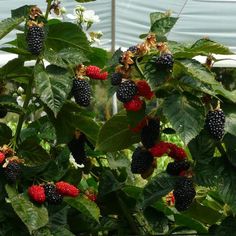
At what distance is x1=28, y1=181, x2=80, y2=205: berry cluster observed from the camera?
1545 millimetres

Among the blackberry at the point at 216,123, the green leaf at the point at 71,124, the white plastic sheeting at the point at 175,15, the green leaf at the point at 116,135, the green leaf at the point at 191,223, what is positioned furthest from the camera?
the white plastic sheeting at the point at 175,15

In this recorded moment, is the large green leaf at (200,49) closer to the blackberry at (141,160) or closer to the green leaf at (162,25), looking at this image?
the green leaf at (162,25)

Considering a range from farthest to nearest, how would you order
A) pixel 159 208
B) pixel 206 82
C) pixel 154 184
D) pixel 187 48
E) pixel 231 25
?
pixel 231 25
pixel 159 208
pixel 154 184
pixel 187 48
pixel 206 82

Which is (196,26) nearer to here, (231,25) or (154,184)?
(231,25)

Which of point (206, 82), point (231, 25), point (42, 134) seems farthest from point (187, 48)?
point (231, 25)

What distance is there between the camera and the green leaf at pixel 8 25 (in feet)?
5.16

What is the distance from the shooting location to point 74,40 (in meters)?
1.69

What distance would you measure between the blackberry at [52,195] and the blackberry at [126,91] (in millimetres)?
279

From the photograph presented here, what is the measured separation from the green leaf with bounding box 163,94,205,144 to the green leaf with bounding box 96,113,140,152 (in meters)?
0.20

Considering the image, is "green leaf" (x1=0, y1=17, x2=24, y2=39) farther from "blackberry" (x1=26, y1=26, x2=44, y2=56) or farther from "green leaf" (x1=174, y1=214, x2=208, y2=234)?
"green leaf" (x1=174, y1=214, x2=208, y2=234)

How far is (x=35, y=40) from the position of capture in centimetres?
152

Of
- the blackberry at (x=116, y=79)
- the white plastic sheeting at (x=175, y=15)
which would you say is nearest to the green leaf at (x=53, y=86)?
the blackberry at (x=116, y=79)

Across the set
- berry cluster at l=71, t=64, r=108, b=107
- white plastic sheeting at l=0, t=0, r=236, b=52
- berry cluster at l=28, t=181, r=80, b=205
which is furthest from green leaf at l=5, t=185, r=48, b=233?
white plastic sheeting at l=0, t=0, r=236, b=52

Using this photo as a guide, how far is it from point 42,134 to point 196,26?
23.3 feet
